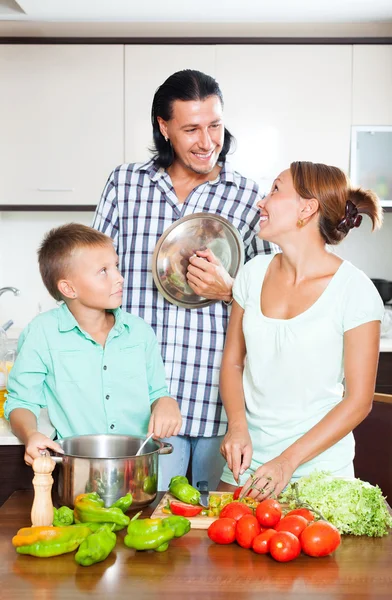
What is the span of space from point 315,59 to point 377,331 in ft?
7.71

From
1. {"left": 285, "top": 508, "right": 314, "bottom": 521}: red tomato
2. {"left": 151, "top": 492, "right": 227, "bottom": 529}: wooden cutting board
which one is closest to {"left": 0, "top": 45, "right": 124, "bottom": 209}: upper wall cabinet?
{"left": 151, "top": 492, "right": 227, "bottom": 529}: wooden cutting board

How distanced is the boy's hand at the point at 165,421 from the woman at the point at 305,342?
0.13 meters

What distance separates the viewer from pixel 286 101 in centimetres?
372

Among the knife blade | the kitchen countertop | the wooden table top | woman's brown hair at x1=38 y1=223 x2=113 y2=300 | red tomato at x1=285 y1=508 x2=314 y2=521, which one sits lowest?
the wooden table top

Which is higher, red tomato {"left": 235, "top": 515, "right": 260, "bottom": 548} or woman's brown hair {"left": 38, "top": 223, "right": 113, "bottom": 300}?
woman's brown hair {"left": 38, "top": 223, "right": 113, "bottom": 300}

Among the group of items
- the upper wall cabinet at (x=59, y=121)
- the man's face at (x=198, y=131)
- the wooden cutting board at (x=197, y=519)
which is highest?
the upper wall cabinet at (x=59, y=121)

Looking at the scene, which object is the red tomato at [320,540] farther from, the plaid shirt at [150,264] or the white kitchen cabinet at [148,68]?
the white kitchen cabinet at [148,68]

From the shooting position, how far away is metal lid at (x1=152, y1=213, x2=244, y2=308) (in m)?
2.03

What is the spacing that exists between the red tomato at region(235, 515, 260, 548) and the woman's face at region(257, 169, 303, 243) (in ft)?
2.49

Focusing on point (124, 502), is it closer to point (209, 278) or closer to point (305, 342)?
point (305, 342)

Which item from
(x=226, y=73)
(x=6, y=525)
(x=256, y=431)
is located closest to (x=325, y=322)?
(x=256, y=431)

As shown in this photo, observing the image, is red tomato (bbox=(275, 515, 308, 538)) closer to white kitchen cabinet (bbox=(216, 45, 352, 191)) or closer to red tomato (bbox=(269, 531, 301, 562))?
red tomato (bbox=(269, 531, 301, 562))

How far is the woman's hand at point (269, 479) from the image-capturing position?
57.8 inches

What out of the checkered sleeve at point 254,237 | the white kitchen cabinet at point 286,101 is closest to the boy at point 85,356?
the checkered sleeve at point 254,237
